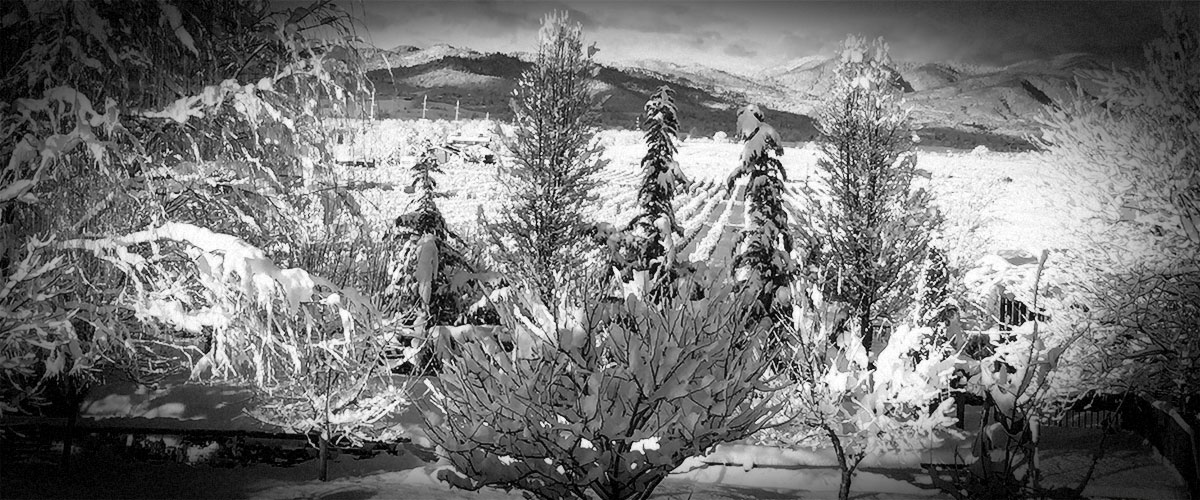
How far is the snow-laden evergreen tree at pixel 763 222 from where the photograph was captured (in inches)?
649

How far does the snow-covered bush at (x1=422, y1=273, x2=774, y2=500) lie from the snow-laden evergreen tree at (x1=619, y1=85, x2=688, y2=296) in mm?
10441

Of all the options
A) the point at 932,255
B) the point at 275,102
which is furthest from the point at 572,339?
the point at 932,255

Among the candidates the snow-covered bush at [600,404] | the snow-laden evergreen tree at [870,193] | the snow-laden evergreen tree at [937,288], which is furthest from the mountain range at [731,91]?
the snow-covered bush at [600,404]

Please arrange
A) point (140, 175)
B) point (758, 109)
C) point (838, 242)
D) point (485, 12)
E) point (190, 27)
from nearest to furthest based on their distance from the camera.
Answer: point (140, 175)
point (190, 27)
point (485, 12)
point (758, 109)
point (838, 242)

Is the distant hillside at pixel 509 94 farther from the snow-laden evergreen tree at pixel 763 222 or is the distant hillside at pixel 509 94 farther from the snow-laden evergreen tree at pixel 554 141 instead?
the snow-laden evergreen tree at pixel 763 222

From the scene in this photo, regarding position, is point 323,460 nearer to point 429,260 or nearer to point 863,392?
point 429,260

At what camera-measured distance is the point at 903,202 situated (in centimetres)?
1845

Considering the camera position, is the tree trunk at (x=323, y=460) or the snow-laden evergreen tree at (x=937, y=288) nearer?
the tree trunk at (x=323, y=460)

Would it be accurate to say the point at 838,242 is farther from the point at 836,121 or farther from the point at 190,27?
the point at 190,27

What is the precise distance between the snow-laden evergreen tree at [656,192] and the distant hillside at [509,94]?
1.37m

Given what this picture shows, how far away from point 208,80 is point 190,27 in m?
0.51

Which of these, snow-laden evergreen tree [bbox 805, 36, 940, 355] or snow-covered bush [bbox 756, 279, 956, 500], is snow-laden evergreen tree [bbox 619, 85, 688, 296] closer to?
snow-laden evergreen tree [bbox 805, 36, 940, 355]

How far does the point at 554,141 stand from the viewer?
60.5 feet

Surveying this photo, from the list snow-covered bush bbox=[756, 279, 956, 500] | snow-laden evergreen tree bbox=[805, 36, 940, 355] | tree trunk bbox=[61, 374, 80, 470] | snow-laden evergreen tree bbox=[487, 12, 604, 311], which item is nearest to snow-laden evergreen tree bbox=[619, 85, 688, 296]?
snow-laden evergreen tree bbox=[487, 12, 604, 311]
